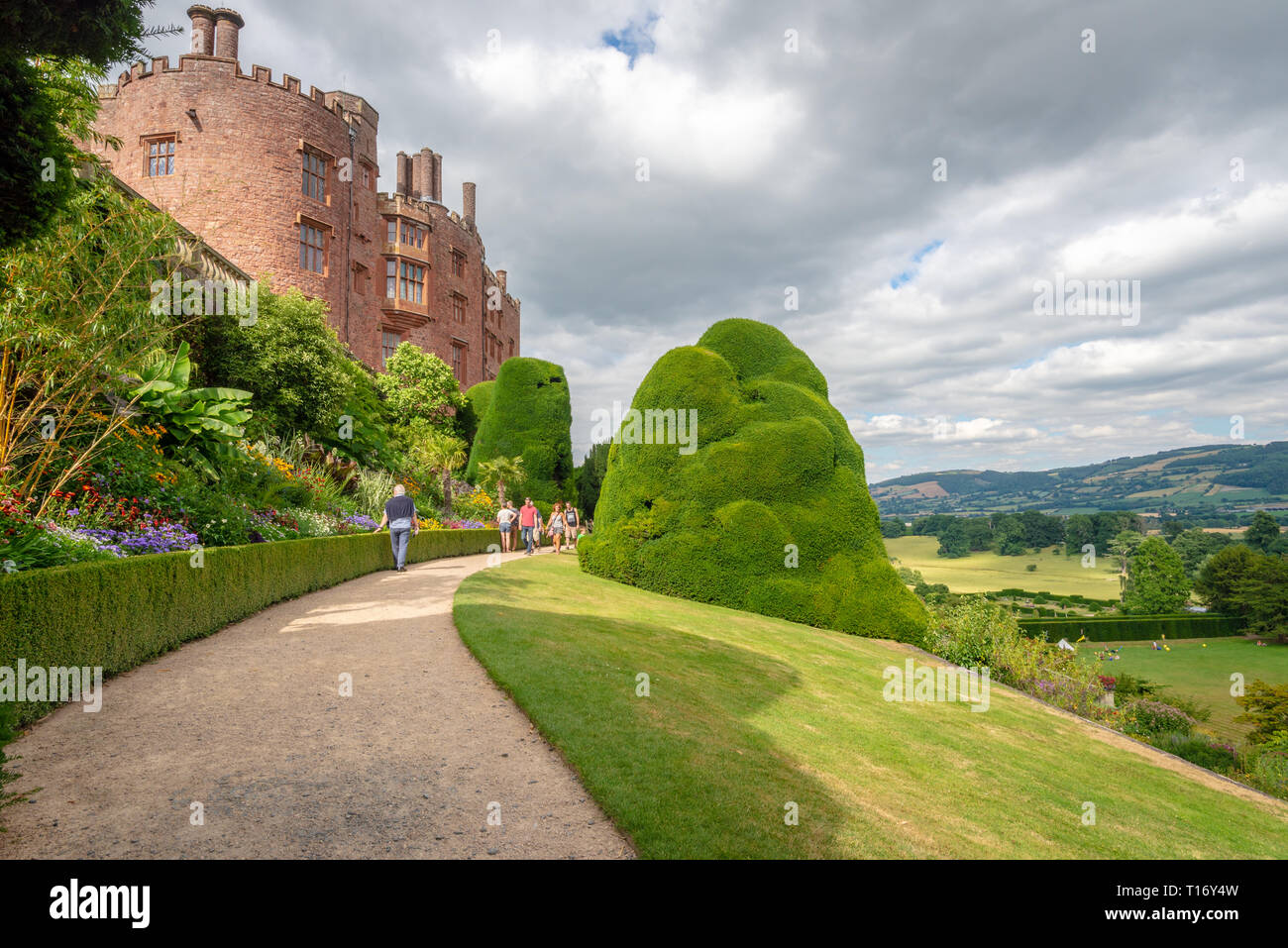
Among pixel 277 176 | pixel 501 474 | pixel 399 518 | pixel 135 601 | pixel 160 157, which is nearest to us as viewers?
pixel 135 601

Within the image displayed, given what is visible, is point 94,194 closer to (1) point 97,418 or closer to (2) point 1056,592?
(1) point 97,418

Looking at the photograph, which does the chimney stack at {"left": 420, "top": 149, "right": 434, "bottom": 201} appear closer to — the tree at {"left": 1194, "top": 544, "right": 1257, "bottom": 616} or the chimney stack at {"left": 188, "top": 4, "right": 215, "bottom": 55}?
the chimney stack at {"left": 188, "top": 4, "right": 215, "bottom": 55}

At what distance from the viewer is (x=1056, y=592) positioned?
7056 centimetres

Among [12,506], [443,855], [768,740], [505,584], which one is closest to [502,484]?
[505,584]

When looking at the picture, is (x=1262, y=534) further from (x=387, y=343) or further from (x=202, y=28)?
(x=202, y=28)

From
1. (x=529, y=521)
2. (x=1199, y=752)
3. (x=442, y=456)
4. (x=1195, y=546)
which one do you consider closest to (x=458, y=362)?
(x=442, y=456)

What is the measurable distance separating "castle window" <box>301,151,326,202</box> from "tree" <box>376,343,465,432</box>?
8419mm

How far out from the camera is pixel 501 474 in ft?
87.8

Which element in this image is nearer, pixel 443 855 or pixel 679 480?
pixel 443 855

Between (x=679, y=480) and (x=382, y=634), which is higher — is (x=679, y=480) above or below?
above

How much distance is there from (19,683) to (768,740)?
620 centimetres

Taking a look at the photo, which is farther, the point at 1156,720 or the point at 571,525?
the point at 571,525

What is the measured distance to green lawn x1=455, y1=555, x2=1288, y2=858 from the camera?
4.23 m

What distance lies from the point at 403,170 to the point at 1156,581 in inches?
2655
